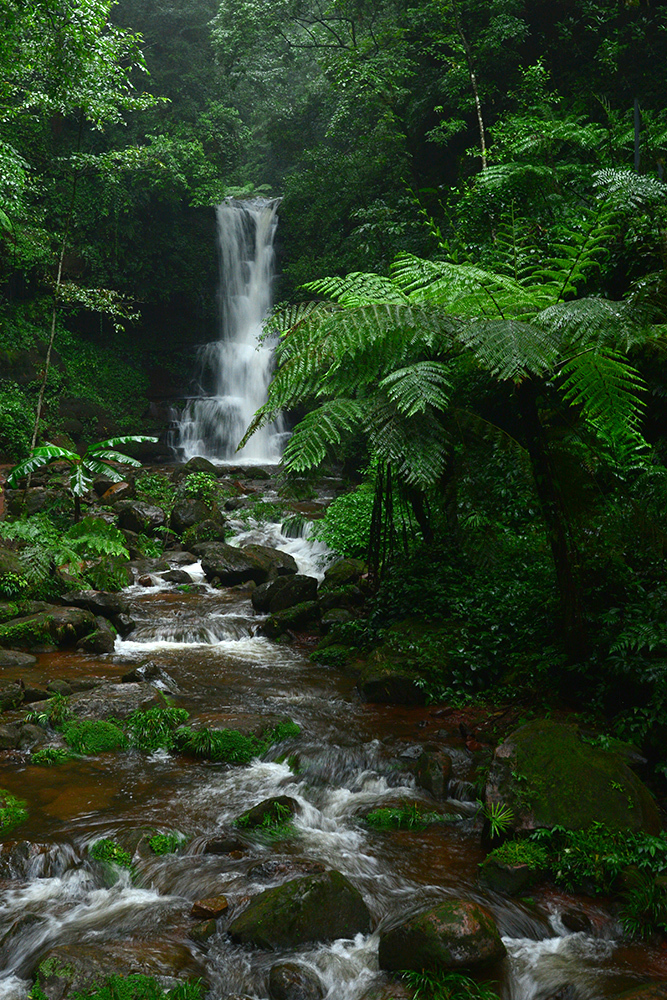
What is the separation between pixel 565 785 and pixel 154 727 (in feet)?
9.79

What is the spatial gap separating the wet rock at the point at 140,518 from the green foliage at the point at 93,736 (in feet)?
21.6

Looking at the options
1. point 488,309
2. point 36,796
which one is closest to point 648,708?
point 488,309

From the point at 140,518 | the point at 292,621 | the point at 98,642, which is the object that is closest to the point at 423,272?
the point at 292,621

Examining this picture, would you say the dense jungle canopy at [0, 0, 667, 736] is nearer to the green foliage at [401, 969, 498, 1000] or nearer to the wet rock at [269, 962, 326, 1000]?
the green foliage at [401, 969, 498, 1000]

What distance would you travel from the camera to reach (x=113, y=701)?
5.40m

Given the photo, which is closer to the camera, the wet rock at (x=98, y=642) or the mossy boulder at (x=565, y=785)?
the mossy boulder at (x=565, y=785)

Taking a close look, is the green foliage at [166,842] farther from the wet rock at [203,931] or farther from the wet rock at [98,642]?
the wet rock at [98,642]

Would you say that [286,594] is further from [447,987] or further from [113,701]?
[447,987]

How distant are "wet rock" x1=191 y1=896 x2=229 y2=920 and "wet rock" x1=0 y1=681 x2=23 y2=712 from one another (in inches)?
110

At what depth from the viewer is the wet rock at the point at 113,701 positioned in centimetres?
527

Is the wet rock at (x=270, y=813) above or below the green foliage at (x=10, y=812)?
above

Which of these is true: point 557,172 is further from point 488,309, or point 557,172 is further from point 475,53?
point 488,309

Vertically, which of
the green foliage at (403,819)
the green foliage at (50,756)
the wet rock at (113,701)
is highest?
the wet rock at (113,701)

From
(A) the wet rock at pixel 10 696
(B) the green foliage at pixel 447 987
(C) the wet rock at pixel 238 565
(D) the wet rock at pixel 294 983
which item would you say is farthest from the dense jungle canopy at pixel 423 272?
(A) the wet rock at pixel 10 696
